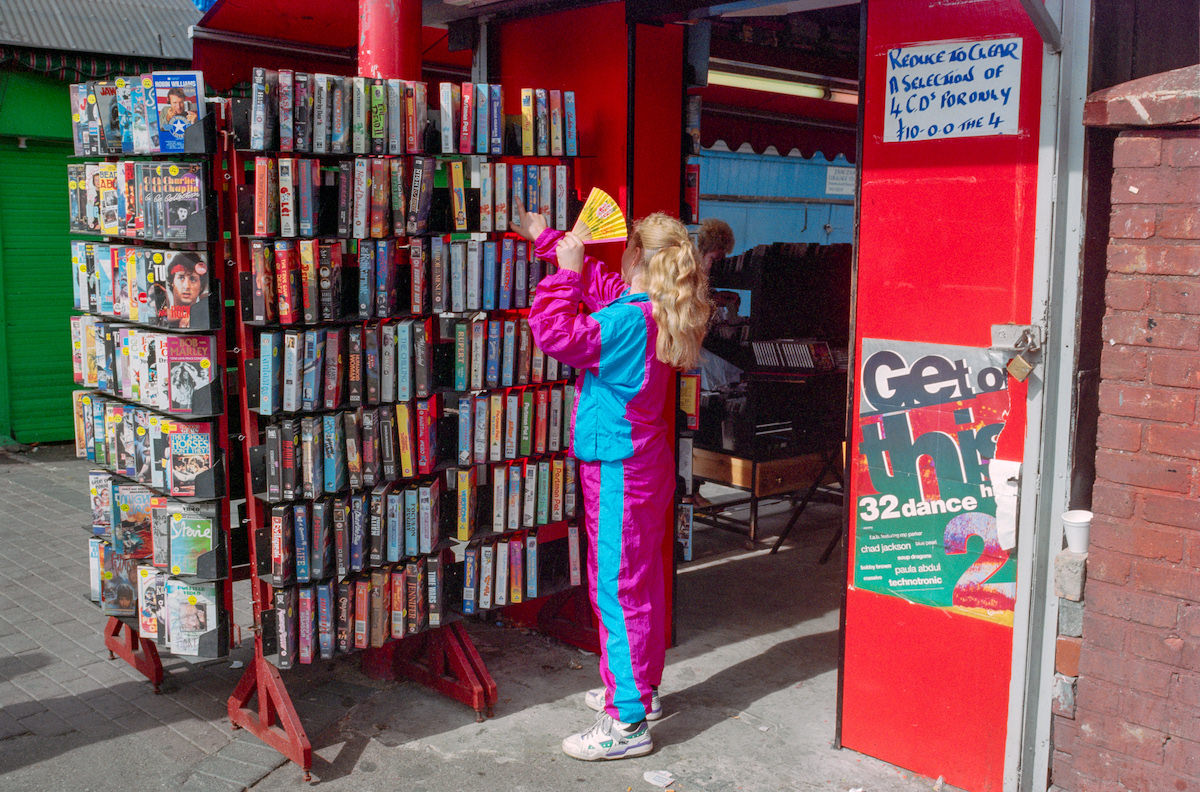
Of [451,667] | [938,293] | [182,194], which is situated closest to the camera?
[938,293]

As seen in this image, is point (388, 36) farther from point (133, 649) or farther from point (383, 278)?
point (133, 649)

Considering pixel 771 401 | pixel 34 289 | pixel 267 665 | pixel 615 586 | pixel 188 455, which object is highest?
pixel 34 289

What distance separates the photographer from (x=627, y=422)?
414 centimetres

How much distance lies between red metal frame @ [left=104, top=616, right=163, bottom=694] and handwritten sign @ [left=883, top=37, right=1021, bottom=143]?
376cm

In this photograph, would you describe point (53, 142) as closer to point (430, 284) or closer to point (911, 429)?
point (430, 284)

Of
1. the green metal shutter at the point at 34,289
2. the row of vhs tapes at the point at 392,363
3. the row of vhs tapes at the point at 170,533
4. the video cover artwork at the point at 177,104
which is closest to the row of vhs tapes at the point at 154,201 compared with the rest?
the video cover artwork at the point at 177,104

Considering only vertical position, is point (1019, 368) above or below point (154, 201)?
below

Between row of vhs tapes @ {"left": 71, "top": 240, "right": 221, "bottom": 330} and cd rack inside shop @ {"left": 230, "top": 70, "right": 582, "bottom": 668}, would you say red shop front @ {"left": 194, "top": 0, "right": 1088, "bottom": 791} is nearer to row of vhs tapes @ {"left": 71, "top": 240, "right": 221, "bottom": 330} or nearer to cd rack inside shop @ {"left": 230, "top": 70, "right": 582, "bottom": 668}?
cd rack inside shop @ {"left": 230, "top": 70, "right": 582, "bottom": 668}

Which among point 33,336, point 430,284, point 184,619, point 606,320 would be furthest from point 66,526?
point 606,320

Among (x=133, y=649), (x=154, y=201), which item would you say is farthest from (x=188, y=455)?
(x=133, y=649)

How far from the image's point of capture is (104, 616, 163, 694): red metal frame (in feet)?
15.4

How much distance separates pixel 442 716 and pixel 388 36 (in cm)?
306

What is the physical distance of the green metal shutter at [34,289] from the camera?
9320mm

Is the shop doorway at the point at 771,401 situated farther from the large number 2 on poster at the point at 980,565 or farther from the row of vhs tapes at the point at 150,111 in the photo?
the row of vhs tapes at the point at 150,111
